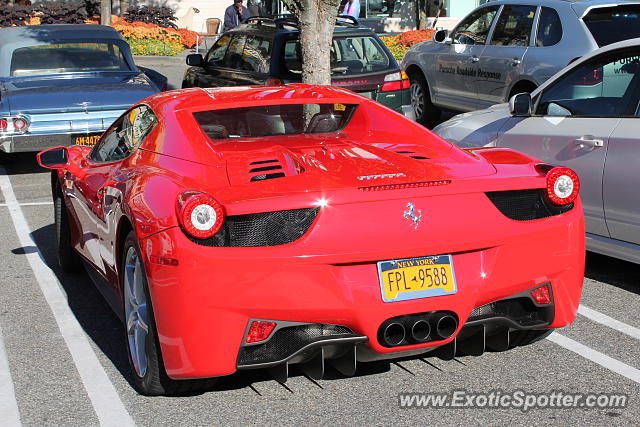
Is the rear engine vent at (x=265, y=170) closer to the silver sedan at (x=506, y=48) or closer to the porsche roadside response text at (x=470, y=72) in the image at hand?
the silver sedan at (x=506, y=48)

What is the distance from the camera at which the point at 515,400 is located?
15.0 feet

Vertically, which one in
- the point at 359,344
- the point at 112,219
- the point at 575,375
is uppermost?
the point at 112,219

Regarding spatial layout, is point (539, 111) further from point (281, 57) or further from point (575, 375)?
point (281, 57)

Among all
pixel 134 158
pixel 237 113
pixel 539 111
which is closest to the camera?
pixel 134 158

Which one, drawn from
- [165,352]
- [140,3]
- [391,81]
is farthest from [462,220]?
[140,3]

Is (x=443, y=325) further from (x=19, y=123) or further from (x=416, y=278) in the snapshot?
(x=19, y=123)

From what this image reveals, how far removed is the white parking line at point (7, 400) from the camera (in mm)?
4483

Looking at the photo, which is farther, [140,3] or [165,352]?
[140,3]

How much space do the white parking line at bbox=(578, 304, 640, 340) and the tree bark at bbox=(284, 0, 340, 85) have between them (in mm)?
5636

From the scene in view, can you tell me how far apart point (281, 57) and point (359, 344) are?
7929 mm

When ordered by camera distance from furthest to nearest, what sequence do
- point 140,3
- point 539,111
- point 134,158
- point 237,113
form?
point 140,3
point 539,111
point 237,113
point 134,158

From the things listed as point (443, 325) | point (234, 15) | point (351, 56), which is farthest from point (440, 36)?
point (234, 15)

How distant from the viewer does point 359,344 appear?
169 inches

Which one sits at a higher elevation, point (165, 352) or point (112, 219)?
point (112, 219)
